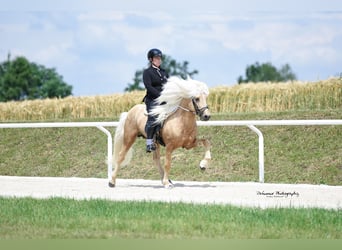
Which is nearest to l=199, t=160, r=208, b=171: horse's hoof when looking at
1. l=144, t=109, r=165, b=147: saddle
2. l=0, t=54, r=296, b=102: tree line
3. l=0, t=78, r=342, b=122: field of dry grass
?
l=144, t=109, r=165, b=147: saddle

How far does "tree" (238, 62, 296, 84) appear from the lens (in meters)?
102

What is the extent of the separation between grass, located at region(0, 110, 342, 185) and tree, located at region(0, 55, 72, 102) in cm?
4743

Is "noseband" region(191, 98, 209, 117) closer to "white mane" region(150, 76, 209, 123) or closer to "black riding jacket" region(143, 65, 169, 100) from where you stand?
"white mane" region(150, 76, 209, 123)

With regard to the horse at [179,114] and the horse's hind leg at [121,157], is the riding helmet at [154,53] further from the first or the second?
the horse's hind leg at [121,157]

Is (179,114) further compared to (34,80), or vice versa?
(34,80)

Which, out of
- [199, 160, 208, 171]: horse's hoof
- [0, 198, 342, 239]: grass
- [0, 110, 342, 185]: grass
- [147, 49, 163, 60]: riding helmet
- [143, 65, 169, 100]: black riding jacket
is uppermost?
[147, 49, 163, 60]: riding helmet

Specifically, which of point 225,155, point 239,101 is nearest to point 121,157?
point 225,155

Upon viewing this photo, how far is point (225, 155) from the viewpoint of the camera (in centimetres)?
1938

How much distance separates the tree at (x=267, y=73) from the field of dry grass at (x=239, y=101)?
222ft

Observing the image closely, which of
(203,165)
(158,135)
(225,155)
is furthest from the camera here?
(225,155)

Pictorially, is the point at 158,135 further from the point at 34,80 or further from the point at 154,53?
the point at 34,80

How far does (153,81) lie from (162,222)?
4725 mm

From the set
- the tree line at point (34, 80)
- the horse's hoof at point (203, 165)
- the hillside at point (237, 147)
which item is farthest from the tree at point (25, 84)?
the horse's hoof at point (203, 165)

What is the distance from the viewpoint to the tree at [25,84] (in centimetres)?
7112
